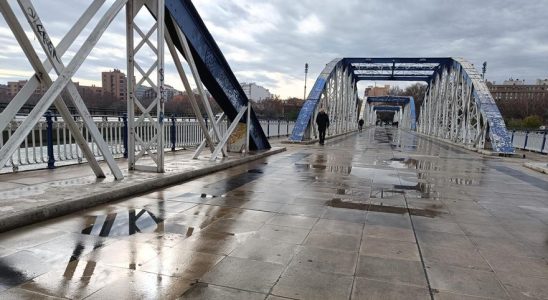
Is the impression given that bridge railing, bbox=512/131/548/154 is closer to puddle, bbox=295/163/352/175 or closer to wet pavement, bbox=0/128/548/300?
puddle, bbox=295/163/352/175

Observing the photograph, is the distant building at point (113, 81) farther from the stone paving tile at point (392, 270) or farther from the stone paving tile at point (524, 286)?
the stone paving tile at point (524, 286)

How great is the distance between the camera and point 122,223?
5270 millimetres

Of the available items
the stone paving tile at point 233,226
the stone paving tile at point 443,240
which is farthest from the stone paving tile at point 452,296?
the stone paving tile at point 233,226

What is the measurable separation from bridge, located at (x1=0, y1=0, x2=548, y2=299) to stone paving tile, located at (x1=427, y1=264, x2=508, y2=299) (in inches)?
0.7

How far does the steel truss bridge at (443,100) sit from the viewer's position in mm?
A: 20203

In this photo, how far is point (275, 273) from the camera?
12.4 feet

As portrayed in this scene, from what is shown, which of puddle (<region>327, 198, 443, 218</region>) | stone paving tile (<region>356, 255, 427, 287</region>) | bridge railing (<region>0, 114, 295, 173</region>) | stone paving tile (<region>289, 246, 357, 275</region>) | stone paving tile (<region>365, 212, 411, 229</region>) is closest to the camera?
stone paving tile (<region>356, 255, 427, 287</region>)

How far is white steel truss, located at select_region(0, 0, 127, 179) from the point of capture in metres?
5.41

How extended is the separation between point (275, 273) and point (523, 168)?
13.1 meters

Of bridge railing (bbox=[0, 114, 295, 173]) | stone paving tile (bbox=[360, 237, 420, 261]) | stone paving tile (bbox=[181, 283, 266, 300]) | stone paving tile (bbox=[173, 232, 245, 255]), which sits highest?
bridge railing (bbox=[0, 114, 295, 173])

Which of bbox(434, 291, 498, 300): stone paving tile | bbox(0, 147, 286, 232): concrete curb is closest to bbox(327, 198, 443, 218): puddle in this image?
bbox(434, 291, 498, 300): stone paving tile

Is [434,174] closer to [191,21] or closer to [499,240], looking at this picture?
[499,240]

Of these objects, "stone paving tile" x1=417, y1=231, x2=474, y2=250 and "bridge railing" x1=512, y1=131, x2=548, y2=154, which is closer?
"stone paving tile" x1=417, y1=231, x2=474, y2=250

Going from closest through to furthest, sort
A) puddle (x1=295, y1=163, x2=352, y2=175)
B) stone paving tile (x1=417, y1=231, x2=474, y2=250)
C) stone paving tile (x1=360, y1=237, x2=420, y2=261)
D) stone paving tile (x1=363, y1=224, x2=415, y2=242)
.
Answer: stone paving tile (x1=360, y1=237, x2=420, y2=261) < stone paving tile (x1=417, y1=231, x2=474, y2=250) < stone paving tile (x1=363, y1=224, x2=415, y2=242) < puddle (x1=295, y1=163, x2=352, y2=175)
